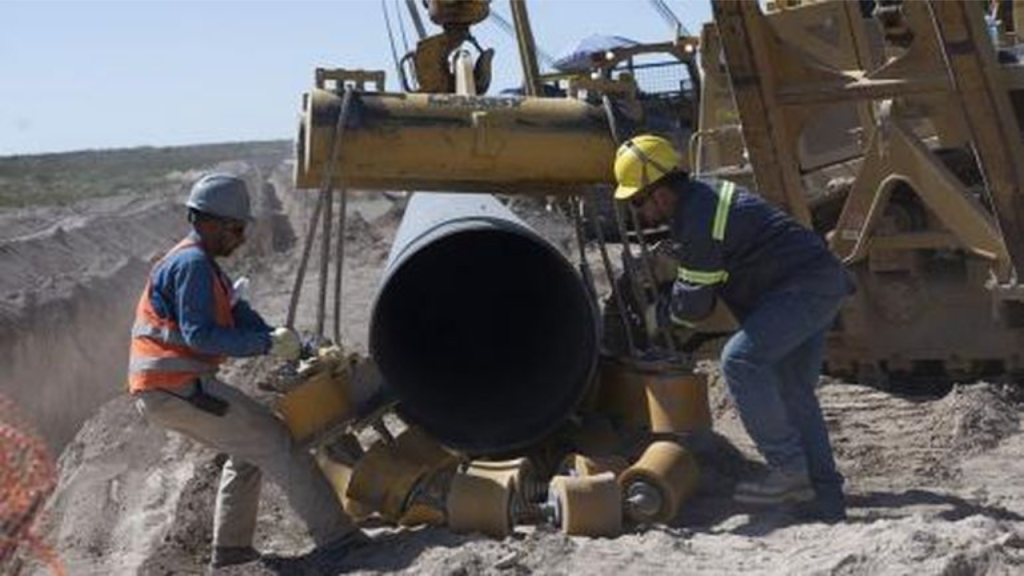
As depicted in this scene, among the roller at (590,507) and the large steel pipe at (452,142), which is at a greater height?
the large steel pipe at (452,142)

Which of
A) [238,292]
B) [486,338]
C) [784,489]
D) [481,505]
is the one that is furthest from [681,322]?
[486,338]

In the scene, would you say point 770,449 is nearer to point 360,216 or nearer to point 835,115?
point 835,115

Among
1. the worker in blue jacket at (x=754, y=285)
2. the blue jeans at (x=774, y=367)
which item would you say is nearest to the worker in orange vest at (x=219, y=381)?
the worker in blue jacket at (x=754, y=285)

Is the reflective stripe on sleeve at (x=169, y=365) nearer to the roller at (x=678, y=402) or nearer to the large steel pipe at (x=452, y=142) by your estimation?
the large steel pipe at (x=452, y=142)

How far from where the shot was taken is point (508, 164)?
8242mm

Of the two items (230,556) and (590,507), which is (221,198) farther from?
(590,507)

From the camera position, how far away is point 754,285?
7.31m

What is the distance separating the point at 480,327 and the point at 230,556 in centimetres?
232

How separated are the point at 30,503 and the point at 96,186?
6866 cm

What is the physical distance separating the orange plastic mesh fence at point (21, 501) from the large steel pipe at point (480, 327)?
81.7 inches

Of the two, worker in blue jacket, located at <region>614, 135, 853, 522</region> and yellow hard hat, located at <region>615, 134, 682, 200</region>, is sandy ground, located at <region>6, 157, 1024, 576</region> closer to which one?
worker in blue jacket, located at <region>614, 135, 853, 522</region>

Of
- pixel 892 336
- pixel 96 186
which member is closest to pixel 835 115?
pixel 892 336

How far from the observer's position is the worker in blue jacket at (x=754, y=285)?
707 centimetres

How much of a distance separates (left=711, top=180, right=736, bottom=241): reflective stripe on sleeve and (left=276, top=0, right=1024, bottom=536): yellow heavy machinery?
3.42 feet
